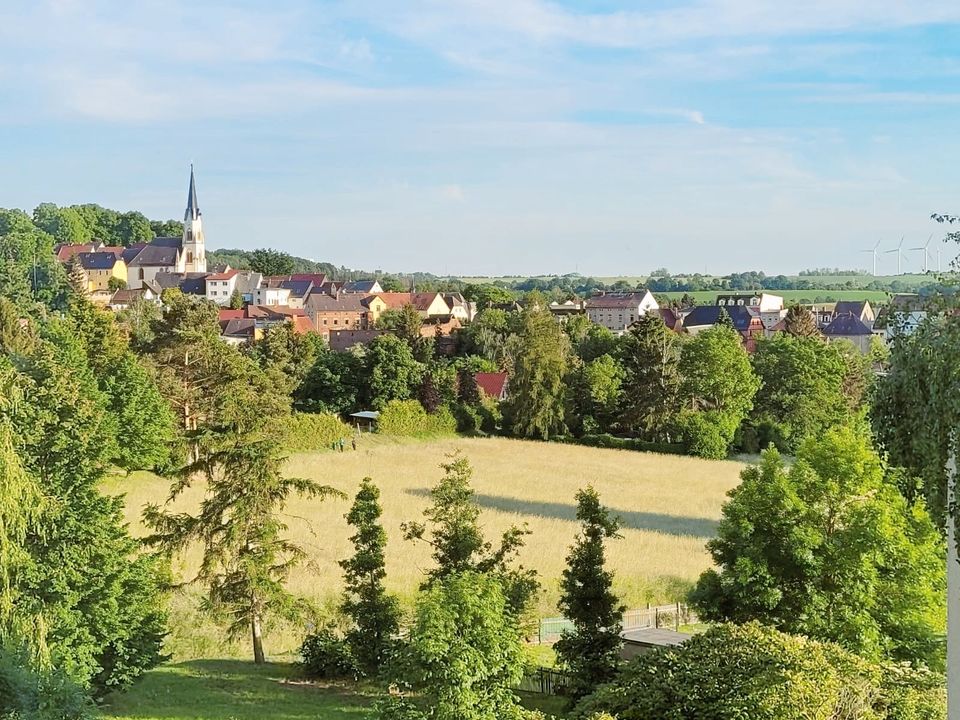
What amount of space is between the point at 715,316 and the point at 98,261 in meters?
79.8

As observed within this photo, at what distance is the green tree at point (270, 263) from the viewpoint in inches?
5753

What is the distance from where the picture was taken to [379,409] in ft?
183

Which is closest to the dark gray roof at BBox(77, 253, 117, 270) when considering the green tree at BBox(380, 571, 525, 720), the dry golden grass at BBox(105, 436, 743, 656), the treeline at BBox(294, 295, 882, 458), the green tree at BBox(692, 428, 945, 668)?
the treeline at BBox(294, 295, 882, 458)

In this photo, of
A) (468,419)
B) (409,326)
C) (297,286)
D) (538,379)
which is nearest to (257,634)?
(538,379)

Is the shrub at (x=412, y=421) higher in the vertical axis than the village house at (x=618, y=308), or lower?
lower

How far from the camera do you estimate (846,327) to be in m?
89.4

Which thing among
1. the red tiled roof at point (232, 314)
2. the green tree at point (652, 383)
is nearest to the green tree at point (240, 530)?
the green tree at point (652, 383)

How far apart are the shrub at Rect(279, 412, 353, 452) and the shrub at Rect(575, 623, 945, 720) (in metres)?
35.4

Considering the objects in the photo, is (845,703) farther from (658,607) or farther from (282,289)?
(282,289)

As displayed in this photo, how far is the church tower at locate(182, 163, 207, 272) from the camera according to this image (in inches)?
5556

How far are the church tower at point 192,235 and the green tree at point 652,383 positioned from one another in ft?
327

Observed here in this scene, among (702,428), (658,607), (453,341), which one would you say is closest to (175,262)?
(453,341)

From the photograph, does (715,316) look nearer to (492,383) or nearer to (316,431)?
(492,383)

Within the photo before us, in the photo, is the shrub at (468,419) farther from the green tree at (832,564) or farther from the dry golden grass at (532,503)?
the green tree at (832,564)
